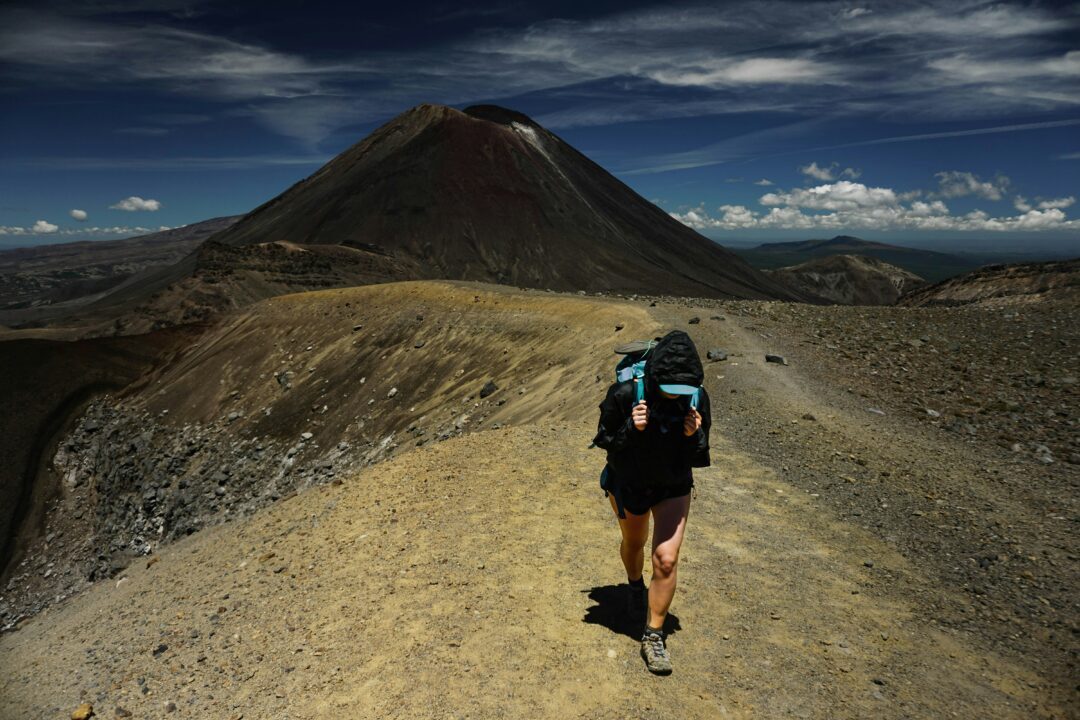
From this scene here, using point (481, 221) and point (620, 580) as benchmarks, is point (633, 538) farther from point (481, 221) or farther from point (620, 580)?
point (481, 221)

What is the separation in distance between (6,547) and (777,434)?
29083 millimetres

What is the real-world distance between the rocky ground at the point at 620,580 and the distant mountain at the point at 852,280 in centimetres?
13874

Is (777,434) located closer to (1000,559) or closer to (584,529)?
(1000,559)

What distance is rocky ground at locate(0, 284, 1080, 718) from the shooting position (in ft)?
16.8

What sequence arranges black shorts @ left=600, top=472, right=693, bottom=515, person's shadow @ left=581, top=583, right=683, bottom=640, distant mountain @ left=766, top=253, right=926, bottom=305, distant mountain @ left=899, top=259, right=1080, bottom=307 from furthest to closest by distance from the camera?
distant mountain @ left=766, top=253, right=926, bottom=305, distant mountain @ left=899, top=259, right=1080, bottom=307, person's shadow @ left=581, top=583, right=683, bottom=640, black shorts @ left=600, top=472, right=693, bottom=515

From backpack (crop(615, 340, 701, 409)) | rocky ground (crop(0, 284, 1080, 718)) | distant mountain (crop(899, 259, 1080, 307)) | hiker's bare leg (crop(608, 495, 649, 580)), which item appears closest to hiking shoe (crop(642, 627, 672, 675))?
rocky ground (crop(0, 284, 1080, 718))

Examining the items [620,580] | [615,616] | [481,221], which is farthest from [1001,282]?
[481,221]

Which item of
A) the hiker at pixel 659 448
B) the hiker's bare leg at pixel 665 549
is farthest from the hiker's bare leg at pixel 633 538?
the hiker's bare leg at pixel 665 549

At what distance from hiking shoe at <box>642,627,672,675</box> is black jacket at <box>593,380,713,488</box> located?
1.34 metres

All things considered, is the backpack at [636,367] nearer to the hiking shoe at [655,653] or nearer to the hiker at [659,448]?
the hiker at [659,448]

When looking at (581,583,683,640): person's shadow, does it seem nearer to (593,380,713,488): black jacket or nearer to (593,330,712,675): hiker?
(593,330,712,675): hiker

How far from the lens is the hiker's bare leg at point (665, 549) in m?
5.15

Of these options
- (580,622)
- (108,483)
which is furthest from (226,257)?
(580,622)

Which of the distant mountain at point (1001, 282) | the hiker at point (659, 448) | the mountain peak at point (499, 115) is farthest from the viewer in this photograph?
the mountain peak at point (499, 115)
